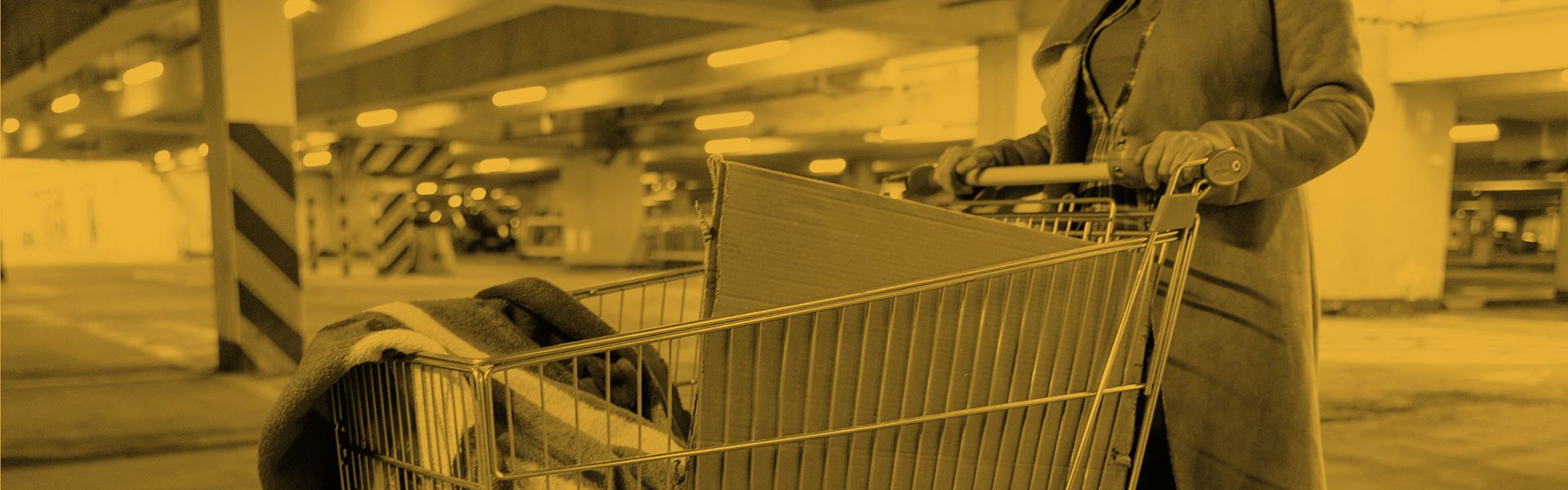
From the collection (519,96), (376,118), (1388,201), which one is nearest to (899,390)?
(1388,201)

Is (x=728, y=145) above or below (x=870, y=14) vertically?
below

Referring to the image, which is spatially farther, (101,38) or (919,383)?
(101,38)

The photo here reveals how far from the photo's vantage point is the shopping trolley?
3.77ft

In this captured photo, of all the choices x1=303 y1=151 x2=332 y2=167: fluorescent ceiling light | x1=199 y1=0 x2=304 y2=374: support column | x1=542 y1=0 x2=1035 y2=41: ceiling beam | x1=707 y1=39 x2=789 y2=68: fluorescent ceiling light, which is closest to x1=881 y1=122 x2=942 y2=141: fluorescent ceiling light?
x1=707 y1=39 x2=789 y2=68: fluorescent ceiling light

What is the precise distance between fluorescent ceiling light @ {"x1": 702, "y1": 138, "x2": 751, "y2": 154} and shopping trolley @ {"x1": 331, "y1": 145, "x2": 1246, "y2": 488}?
1575cm

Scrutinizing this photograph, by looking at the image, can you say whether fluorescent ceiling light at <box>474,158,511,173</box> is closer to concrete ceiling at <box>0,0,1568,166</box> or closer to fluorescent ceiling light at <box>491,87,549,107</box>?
concrete ceiling at <box>0,0,1568,166</box>

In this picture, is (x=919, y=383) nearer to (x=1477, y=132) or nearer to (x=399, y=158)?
(x=399, y=158)

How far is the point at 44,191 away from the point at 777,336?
149 feet

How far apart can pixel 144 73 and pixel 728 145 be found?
9.24 m

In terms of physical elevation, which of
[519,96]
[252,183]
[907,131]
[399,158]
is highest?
[519,96]

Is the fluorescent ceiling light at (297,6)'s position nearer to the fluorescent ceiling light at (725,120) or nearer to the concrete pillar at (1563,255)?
the fluorescent ceiling light at (725,120)

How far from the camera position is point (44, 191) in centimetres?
3669

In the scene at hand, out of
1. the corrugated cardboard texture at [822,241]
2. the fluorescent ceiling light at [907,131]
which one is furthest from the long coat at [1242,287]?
the fluorescent ceiling light at [907,131]

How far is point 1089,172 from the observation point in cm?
136
